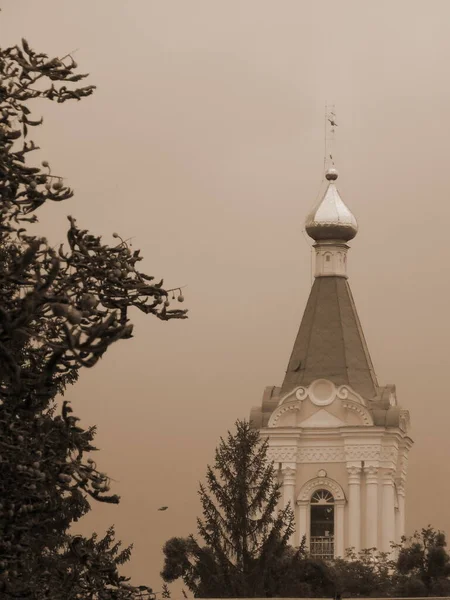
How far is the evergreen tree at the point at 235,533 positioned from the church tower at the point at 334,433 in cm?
1939

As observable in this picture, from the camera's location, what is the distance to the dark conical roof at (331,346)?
235ft

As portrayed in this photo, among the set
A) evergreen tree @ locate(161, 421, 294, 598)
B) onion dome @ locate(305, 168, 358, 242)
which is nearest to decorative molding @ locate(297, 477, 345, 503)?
onion dome @ locate(305, 168, 358, 242)

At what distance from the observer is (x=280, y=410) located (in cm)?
7138

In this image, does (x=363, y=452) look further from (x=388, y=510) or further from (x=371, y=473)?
(x=388, y=510)

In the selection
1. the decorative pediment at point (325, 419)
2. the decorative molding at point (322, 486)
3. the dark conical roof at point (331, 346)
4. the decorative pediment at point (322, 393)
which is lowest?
the decorative molding at point (322, 486)

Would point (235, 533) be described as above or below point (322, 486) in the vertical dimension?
below

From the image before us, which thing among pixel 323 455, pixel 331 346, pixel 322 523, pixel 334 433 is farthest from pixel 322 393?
pixel 322 523

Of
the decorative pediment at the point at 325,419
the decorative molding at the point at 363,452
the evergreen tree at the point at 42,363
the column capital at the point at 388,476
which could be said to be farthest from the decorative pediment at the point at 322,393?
the evergreen tree at the point at 42,363

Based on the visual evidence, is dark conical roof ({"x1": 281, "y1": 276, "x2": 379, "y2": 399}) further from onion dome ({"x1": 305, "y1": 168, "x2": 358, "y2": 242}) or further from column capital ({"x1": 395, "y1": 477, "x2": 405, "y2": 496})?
column capital ({"x1": 395, "y1": 477, "x2": 405, "y2": 496})

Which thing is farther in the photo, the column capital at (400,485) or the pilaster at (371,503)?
the column capital at (400,485)

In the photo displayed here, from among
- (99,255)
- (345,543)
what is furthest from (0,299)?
(345,543)

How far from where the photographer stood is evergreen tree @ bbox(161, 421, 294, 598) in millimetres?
48219

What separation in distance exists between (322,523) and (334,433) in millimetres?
2986

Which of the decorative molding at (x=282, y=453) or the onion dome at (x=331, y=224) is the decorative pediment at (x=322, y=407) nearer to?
the decorative molding at (x=282, y=453)
